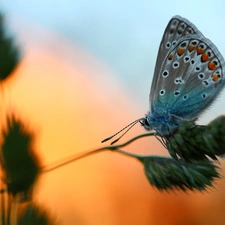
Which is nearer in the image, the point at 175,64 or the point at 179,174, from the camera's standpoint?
the point at 179,174

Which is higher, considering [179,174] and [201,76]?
[201,76]

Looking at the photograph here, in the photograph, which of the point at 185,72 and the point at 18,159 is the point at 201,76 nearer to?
the point at 185,72

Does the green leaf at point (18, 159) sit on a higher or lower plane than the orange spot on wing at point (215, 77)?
lower

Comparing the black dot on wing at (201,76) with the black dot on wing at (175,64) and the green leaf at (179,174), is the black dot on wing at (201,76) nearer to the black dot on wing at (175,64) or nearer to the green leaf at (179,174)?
the black dot on wing at (175,64)

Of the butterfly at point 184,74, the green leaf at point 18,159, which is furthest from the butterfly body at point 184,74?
the green leaf at point 18,159

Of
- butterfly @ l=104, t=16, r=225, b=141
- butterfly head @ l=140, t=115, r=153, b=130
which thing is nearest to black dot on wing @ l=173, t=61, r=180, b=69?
butterfly @ l=104, t=16, r=225, b=141

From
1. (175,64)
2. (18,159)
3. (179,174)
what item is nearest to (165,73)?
(175,64)

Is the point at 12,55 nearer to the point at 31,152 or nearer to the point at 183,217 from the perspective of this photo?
the point at 31,152

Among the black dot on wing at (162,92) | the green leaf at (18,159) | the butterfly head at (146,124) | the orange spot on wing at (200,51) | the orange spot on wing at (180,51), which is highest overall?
the orange spot on wing at (180,51)
